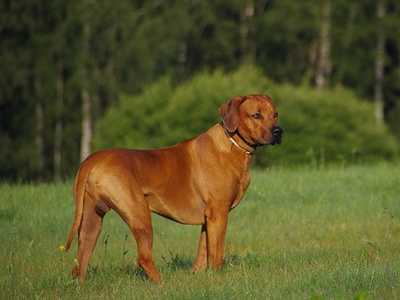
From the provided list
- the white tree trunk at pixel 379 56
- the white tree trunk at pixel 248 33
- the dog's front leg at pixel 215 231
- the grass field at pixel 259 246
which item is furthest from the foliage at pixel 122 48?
the dog's front leg at pixel 215 231

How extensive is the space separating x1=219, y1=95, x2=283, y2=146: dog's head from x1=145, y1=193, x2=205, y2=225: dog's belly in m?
0.78

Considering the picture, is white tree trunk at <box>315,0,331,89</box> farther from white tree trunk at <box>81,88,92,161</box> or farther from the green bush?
white tree trunk at <box>81,88,92,161</box>

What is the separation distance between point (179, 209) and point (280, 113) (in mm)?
23266

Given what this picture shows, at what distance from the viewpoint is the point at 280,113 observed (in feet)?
110

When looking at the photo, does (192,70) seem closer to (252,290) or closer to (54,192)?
(54,192)

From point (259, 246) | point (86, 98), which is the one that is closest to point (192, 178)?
point (259, 246)

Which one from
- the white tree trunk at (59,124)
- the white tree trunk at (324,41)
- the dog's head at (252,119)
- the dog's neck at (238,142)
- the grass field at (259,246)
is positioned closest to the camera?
the grass field at (259,246)

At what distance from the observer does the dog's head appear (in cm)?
1045

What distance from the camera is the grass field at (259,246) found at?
30.7ft

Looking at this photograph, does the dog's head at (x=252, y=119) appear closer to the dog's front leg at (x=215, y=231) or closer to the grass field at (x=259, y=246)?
the dog's front leg at (x=215, y=231)

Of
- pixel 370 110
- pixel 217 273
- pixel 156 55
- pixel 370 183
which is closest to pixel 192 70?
pixel 156 55

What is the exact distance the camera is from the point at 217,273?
33.8ft

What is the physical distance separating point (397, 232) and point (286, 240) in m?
1.38

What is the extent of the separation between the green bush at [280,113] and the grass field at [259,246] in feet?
41.1
